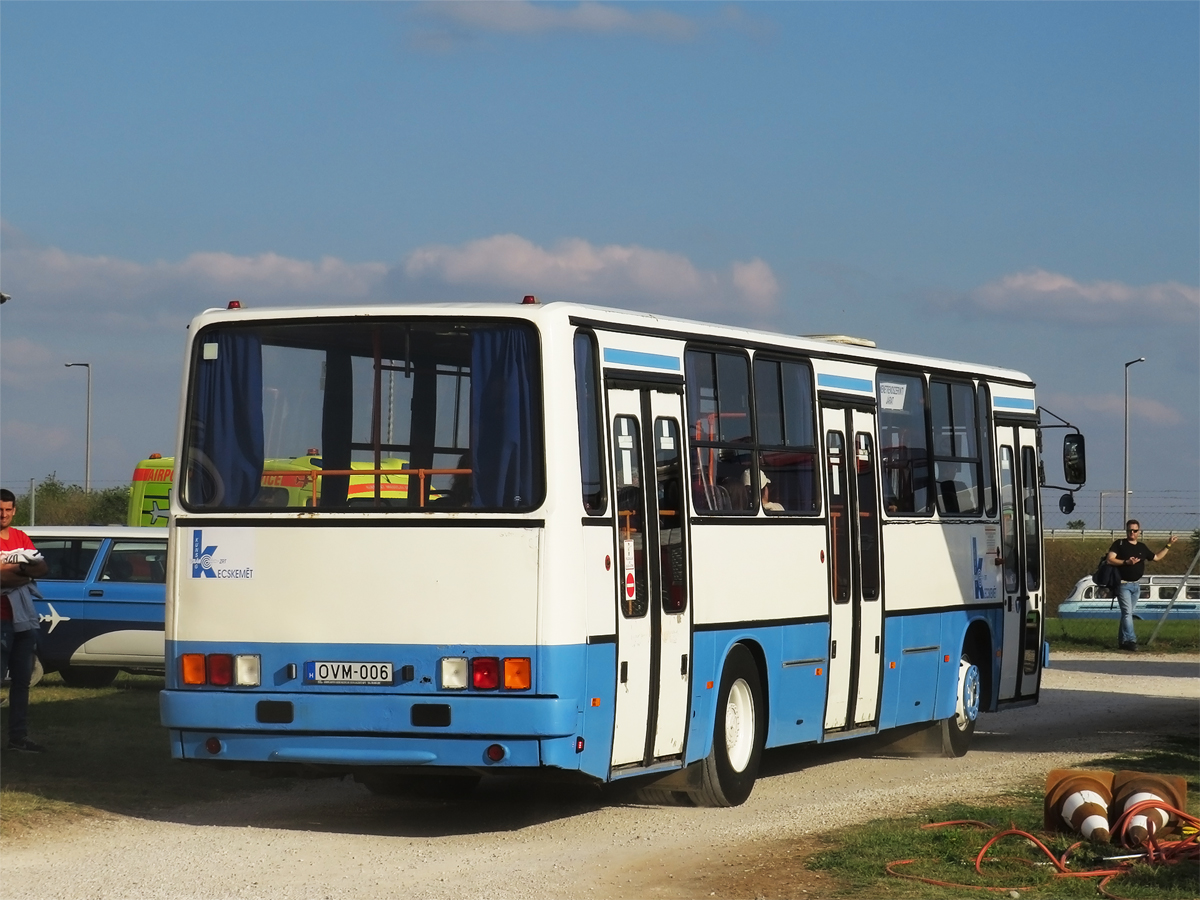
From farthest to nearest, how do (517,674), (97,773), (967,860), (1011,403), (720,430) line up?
(1011,403) < (97,773) < (720,430) < (517,674) < (967,860)

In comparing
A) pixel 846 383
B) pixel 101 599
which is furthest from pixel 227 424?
pixel 101 599

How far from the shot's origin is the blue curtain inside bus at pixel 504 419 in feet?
36.4

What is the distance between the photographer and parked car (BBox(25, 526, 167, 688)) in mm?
20453

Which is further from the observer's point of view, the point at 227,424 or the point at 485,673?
the point at 227,424

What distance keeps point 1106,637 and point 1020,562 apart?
1809 centimetres

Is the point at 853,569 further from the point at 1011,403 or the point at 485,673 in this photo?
the point at 485,673

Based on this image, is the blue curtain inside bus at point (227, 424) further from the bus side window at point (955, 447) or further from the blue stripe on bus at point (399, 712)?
the bus side window at point (955, 447)

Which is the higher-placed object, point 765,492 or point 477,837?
point 765,492

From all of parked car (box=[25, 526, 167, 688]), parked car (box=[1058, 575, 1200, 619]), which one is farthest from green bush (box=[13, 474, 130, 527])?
parked car (box=[25, 526, 167, 688])

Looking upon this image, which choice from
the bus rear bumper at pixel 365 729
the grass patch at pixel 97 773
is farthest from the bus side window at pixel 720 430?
the grass patch at pixel 97 773

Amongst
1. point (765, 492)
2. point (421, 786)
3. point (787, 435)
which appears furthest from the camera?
point (787, 435)

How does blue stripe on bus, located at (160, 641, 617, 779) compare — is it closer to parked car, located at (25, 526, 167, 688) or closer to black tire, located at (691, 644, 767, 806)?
black tire, located at (691, 644, 767, 806)

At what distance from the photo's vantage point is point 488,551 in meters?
11.1

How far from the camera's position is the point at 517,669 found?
36.0ft
